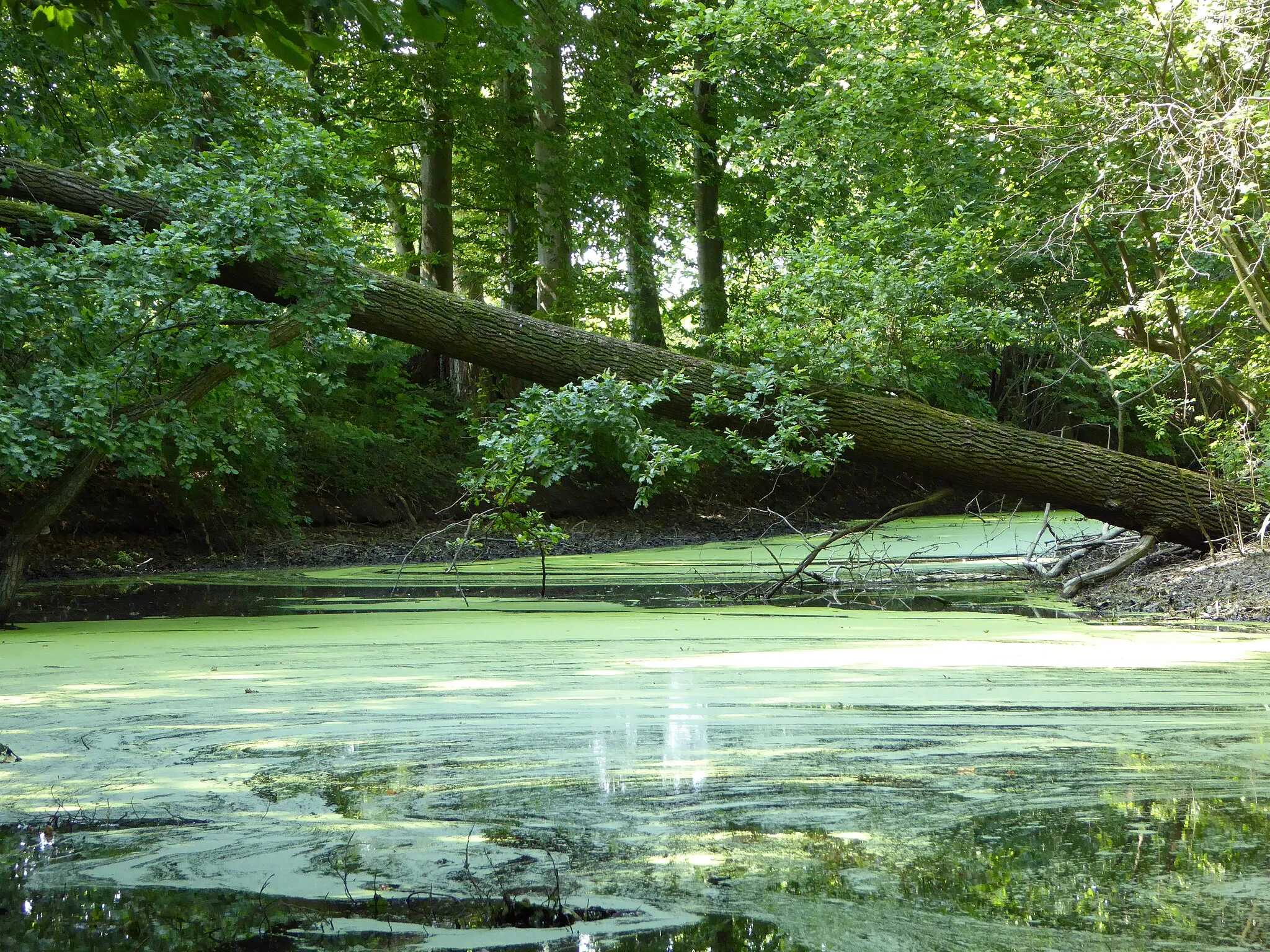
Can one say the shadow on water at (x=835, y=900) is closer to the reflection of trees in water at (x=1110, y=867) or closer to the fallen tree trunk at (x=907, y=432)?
the reflection of trees in water at (x=1110, y=867)

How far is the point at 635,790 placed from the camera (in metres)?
2.19

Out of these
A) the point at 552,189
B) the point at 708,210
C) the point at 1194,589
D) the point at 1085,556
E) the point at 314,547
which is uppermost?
the point at 708,210

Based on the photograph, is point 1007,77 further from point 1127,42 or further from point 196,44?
point 196,44

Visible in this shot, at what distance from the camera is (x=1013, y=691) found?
3264 mm

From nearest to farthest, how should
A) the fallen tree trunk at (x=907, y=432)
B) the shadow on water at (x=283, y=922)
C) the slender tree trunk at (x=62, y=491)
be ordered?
the shadow on water at (x=283, y=922)
the slender tree trunk at (x=62, y=491)
the fallen tree trunk at (x=907, y=432)

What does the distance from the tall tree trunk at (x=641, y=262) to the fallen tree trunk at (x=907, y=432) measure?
277 inches

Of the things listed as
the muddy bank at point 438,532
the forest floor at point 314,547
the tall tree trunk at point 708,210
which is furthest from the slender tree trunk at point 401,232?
the tall tree trunk at point 708,210

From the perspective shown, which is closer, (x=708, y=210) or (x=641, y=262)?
(x=641, y=262)

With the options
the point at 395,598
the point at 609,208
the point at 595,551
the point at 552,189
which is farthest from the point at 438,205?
the point at 395,598

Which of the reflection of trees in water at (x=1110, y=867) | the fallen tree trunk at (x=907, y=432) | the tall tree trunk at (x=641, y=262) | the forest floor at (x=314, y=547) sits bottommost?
the reflection of trees in water at (x=1110, y=867)

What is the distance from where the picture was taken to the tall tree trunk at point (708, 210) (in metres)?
14.4

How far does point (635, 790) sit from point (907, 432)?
4421 millimetres

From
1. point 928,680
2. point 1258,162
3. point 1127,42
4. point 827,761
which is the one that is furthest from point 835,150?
point 827,761

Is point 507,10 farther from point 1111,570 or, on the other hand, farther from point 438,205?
point 438,205
